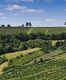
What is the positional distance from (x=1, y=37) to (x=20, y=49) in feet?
50.1

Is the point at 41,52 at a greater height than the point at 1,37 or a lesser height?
lesser

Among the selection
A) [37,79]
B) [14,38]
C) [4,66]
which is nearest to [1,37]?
[14,38]

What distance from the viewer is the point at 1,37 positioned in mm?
83250

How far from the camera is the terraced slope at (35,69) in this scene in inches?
1687

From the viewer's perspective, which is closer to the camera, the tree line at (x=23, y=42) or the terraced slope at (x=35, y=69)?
the terraced slope at (x=35, y=69)

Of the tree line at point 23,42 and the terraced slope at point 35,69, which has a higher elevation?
the tree line at point 23,42

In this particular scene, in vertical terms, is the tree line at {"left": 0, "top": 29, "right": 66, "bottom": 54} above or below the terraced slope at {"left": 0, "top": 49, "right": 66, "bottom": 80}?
above

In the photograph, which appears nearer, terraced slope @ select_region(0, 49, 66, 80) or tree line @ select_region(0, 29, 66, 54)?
terraced slope @ select_region(0, 49, 66, 80)

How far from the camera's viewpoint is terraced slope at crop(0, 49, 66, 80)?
42.8m

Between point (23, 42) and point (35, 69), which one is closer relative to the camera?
point (35, 69)

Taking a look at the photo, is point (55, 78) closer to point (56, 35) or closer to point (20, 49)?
point (20, 49)

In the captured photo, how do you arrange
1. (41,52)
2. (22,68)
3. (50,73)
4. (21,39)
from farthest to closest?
(21,39) → (41,52) → (22,68) → (50,73)

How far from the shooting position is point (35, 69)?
4881 centimetres

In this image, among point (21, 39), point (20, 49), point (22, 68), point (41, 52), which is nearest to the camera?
point (22, 68)
